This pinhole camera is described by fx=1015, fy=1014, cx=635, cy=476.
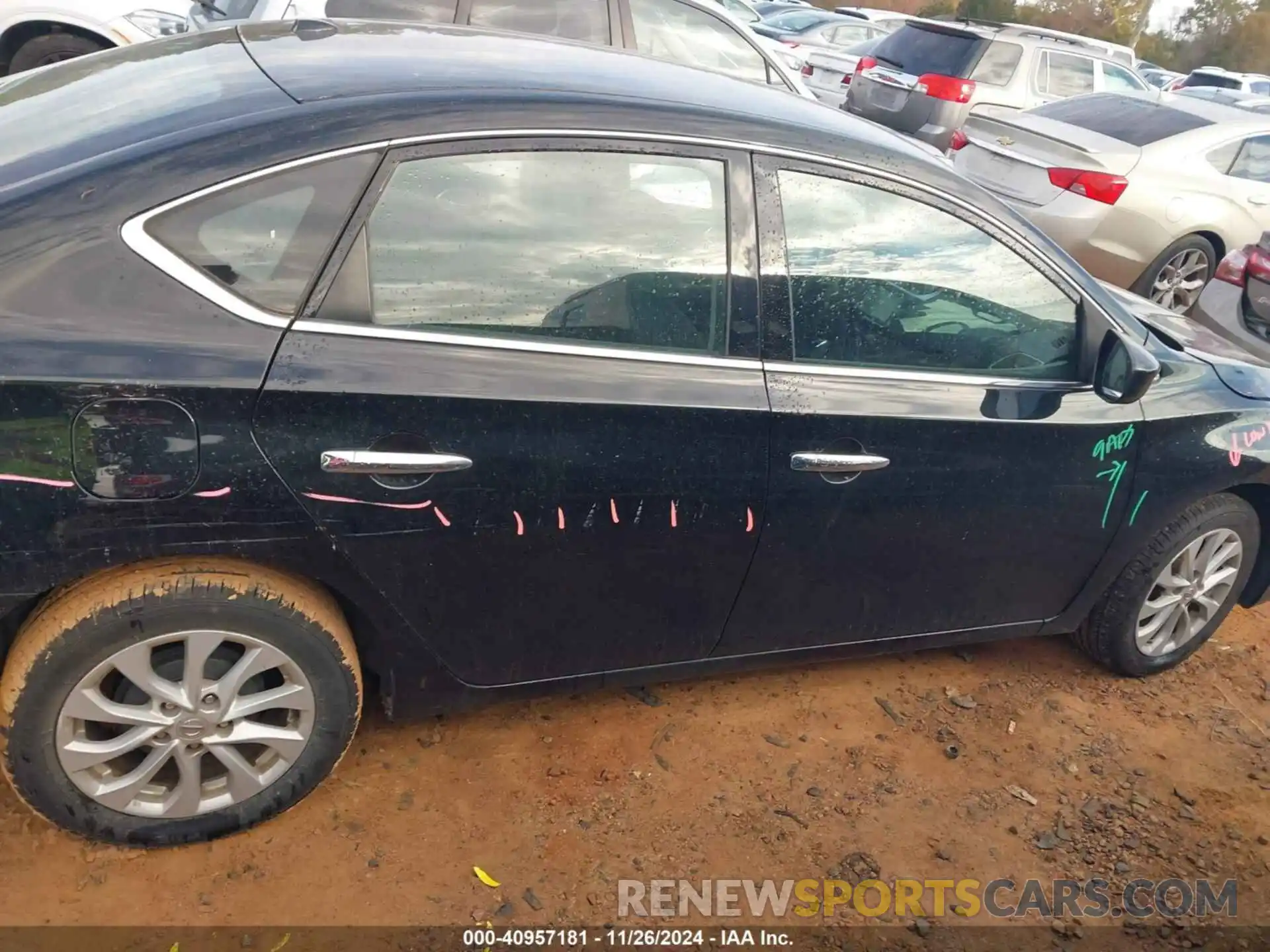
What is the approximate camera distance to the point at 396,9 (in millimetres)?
5699

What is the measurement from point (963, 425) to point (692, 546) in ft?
2.66

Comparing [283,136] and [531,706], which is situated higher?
[283,136]

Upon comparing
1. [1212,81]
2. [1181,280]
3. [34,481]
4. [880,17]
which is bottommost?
[1181,280]

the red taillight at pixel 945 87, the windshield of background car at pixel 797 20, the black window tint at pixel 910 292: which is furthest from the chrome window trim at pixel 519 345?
the windshield of background car at pixel 797 20

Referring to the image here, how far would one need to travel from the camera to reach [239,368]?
2035mm

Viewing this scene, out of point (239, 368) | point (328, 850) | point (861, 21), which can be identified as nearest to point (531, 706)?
point (328, 850)

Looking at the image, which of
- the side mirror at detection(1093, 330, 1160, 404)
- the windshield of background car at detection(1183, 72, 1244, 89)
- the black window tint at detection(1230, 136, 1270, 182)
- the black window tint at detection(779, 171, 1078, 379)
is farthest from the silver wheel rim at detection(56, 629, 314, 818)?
the windshield of background car at detection(1183, 72, 1244, 89)

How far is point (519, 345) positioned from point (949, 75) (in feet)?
29.3

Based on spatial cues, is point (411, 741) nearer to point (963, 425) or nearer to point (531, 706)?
point (531, 706)

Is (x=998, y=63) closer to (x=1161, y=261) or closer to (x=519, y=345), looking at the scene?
(x=1161, y=261)

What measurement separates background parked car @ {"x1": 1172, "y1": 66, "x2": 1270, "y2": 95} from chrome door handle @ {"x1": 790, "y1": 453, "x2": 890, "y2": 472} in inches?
1013

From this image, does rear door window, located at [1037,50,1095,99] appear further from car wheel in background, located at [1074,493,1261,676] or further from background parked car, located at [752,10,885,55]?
car wheel in background, located at [1074,493,1261,676]

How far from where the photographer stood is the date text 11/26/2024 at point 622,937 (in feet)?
7.66

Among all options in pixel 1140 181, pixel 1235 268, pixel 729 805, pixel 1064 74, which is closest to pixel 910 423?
pixel 729 805
